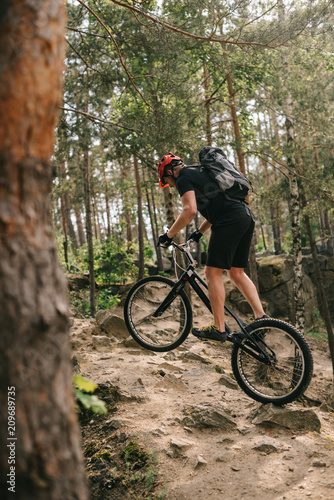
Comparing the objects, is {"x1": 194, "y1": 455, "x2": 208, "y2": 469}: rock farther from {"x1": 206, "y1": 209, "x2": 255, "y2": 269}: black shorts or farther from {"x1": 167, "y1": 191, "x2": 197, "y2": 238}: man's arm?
{"x1": 167, "y1": 191, "x2": 197, "y2": 238}: man's arm

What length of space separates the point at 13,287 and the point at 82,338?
6.19 meters

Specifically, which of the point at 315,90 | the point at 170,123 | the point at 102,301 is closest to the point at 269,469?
the point at 170,123

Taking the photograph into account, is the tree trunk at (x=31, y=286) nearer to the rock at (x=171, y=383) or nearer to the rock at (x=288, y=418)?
the rock at (x=288, y=418)

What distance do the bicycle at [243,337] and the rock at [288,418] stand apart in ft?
0.87

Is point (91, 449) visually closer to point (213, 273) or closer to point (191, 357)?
point (213, 273)

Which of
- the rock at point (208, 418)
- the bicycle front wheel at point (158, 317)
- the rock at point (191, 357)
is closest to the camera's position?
the rock at point (208, 418)

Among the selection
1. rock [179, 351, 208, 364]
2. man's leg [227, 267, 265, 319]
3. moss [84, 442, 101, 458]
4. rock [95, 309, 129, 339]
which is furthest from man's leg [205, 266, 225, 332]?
rock [95, 309, 129, 339]

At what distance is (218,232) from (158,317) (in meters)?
1.41

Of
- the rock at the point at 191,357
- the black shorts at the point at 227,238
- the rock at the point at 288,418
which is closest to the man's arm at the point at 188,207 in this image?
the black shorts at the point at 227,238

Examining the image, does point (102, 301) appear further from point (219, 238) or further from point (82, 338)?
point (219, 238)

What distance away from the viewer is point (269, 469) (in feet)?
12.0

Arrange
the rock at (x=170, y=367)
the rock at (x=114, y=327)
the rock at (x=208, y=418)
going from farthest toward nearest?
the rock at (x=114, y=327)
the rock at (x=170, y=367)
the rock at (x=208, y=418)

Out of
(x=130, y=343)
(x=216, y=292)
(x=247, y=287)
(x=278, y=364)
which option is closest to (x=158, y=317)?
(x=216, y=292)

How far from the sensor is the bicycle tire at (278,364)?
382 cm
